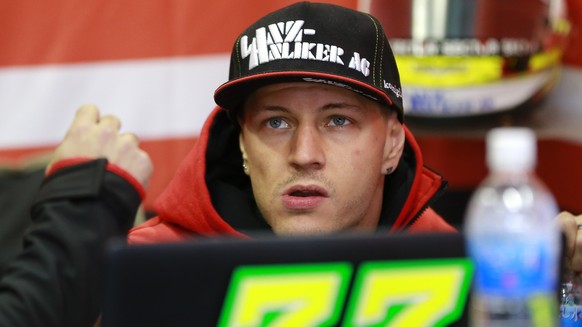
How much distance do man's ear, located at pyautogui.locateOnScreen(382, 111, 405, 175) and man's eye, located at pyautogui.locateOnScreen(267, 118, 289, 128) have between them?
194 millimetres

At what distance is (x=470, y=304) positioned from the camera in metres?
0.91

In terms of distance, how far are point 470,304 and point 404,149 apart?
885mm

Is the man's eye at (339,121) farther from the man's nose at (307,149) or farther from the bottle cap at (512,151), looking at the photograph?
the bottle cap at (512,151)

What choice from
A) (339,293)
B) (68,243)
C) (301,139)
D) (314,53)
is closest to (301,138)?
(301,139)

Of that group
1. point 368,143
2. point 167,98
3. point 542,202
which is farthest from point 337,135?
point 167,98

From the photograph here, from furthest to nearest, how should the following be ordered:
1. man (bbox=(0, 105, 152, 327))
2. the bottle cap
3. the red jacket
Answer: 1. the red jacket
2. man (bbox=(0, 105, 152, 327))
3. the bottle cap

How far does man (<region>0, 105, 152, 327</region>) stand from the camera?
120 centimetres

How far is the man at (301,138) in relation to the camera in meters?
1.52

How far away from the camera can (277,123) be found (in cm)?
159

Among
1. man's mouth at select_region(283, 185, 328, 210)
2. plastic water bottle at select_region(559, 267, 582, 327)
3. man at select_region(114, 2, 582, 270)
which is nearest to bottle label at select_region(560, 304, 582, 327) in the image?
plastic water bottle at select_region(559, 267, 582, 327)

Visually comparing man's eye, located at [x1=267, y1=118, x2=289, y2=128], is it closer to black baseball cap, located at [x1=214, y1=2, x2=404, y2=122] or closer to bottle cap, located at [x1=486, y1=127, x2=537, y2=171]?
black baseball cap, located at [x1=214, y1=2, x2=404, y2=122]

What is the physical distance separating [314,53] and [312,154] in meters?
0.15

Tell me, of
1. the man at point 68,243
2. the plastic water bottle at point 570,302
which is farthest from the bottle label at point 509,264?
the man at point 68,243

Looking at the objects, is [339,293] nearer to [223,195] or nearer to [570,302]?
[570,302]
